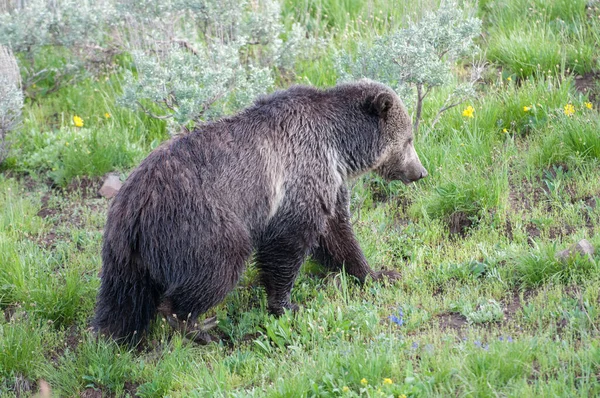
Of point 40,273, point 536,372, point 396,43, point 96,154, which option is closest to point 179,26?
point 96,154

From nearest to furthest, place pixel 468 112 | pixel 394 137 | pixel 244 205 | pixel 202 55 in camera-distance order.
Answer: pixel 244 205 → pixel 394 137 → pixel 468 112 → pixel 202 55

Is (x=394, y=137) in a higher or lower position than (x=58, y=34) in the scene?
lower

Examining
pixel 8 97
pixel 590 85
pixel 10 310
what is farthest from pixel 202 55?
pixel 590 85

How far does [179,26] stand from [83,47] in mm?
1200

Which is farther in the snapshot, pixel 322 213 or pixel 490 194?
pixel 490 194

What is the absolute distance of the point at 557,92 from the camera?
7.92m

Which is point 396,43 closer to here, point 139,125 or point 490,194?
point 490,194

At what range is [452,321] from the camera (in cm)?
548

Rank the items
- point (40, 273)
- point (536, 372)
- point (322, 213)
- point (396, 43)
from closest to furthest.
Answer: point (536, 372)
point (322, 213)
point (40, 273)
point (396, 43)

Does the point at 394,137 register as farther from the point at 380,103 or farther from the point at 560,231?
the point at 560,231

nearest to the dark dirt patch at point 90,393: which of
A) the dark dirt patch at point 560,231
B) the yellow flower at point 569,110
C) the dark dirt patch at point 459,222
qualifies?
the dark dirt patch at point 459,222

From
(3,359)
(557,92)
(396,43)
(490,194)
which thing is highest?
(396,43)

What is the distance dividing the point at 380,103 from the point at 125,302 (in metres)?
2.50

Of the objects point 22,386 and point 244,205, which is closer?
point 22,386
